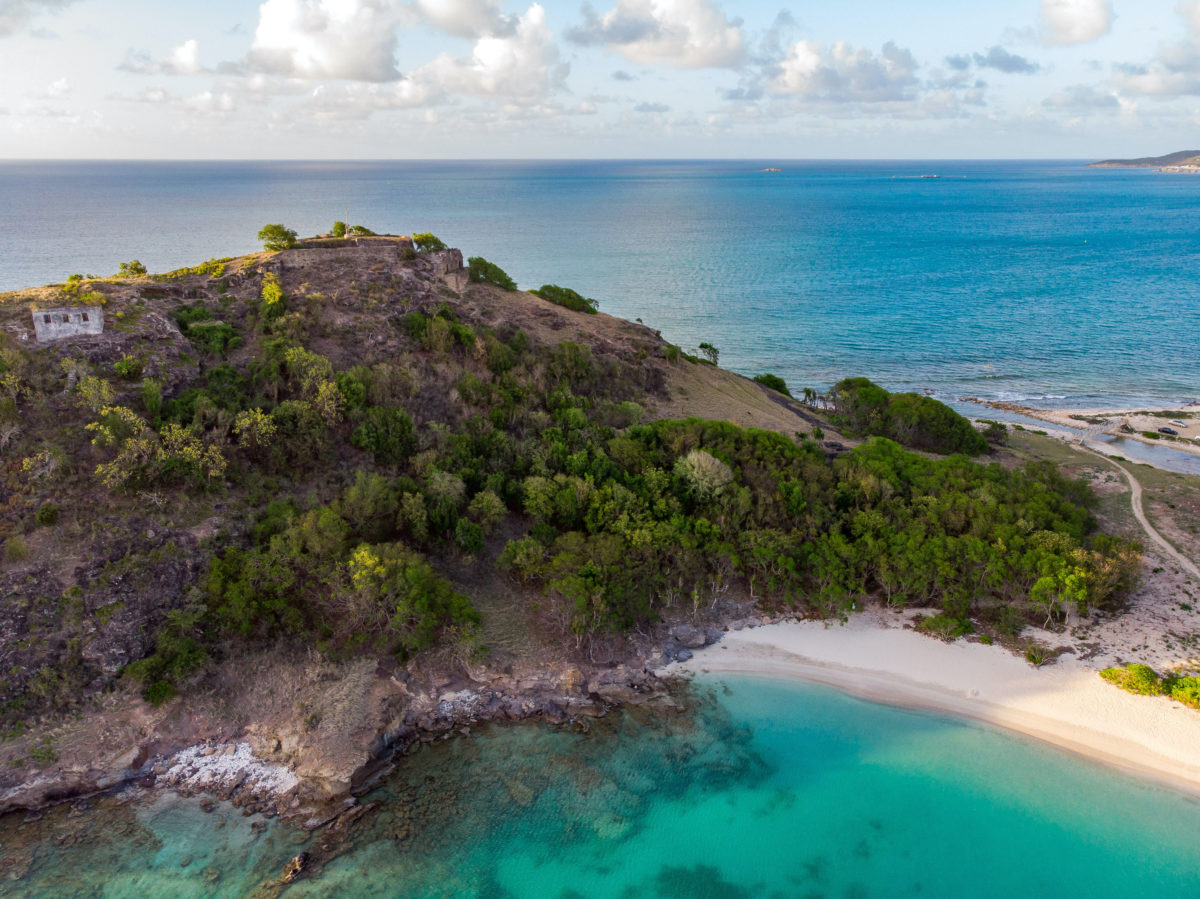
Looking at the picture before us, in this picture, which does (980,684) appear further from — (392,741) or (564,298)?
(564,298)

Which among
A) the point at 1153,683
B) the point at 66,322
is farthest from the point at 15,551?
the point at 1153,683

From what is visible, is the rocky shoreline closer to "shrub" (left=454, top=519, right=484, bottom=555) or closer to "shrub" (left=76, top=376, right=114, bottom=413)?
"shrub" (left=454, top=519, right=484, bottom=555)

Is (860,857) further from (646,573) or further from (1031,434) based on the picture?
(1031,434)

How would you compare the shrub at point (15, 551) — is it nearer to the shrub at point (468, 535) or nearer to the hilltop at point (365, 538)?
the hilltop at point (365, 538)

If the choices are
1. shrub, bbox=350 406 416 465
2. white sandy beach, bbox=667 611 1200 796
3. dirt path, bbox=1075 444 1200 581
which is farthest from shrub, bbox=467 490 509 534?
dirt path, bbox=1075 444 1200 581

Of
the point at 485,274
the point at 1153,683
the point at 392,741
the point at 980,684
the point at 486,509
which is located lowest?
the point at 392,741
